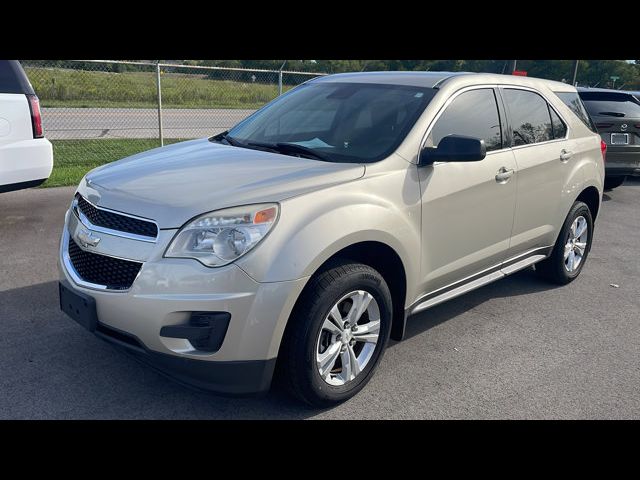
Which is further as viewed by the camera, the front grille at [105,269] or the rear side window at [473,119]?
the rear side window at [473,119]

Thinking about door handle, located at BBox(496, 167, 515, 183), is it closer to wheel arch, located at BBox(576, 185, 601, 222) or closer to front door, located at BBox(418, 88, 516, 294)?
front door, located at BBox(418, 88, 516, 294)

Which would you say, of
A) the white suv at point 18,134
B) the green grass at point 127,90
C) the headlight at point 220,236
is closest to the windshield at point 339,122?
the headlight at point 220,236

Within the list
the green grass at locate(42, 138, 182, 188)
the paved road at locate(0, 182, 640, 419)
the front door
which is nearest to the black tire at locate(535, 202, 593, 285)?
the paved road at locate(0, 182, 640, 419)

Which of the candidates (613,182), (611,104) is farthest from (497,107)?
(613,182)

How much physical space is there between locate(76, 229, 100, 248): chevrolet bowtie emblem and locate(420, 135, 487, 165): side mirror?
1922 mm

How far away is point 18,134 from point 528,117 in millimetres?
4823

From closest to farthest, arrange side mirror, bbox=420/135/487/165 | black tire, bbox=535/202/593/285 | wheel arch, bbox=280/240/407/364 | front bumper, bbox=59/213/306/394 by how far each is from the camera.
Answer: front bumper, bbox=59/213/306/394 → wheel arch, bbox=280/240/407/364 → side mirror, bbox=420/135/487/165 → black tire, bbox=535/202/593/285

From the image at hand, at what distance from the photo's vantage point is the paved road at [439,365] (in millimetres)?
3141

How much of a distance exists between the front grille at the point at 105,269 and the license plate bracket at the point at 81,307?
0.32ft

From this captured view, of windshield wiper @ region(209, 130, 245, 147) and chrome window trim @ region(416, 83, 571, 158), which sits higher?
chrome window trim @ region(416, 83, 571, 158)

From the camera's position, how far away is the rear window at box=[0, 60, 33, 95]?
5.61m

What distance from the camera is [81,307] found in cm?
294

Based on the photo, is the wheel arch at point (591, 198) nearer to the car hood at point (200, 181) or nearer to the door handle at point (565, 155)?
the door handle at point (565, 155)
